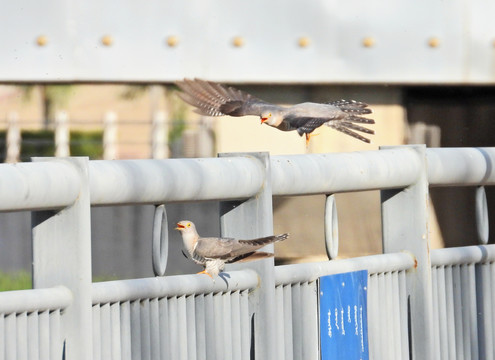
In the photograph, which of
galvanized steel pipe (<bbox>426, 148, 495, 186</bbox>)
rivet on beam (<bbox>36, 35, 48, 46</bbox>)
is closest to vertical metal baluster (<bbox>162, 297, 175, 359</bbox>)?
galvanized steel pipe (<bbox>426, 148, 495, 186</bbox>)

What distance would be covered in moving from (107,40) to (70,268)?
5.23 metres

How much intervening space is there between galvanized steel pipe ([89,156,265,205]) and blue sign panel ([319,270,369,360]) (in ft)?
2.06

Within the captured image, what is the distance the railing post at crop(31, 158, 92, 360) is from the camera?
3.67 m

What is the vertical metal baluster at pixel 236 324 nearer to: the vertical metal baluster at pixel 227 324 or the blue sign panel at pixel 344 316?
the vertical metal baluster at pixel 227 324

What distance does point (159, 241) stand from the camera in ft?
13.4

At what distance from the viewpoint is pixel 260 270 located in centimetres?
455

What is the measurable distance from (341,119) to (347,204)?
2664 millimetres

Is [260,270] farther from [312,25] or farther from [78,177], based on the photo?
[312,25]

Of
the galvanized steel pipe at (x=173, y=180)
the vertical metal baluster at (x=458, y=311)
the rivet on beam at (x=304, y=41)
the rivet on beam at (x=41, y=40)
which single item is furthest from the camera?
the rivet on beam at (x=304, y=41)

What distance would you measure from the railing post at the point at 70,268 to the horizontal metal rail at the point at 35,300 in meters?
0.03

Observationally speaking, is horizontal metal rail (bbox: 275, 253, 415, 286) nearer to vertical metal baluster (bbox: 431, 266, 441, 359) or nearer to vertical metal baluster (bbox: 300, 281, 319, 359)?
vertical metal baluster (bbox: 300, 281, 319, 359)

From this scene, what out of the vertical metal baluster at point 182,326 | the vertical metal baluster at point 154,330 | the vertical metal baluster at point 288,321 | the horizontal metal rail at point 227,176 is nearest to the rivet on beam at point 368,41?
the horizontal metal rail at point 227,176

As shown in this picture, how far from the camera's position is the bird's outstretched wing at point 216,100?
6508mm

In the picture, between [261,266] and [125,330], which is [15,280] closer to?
[261,266]
